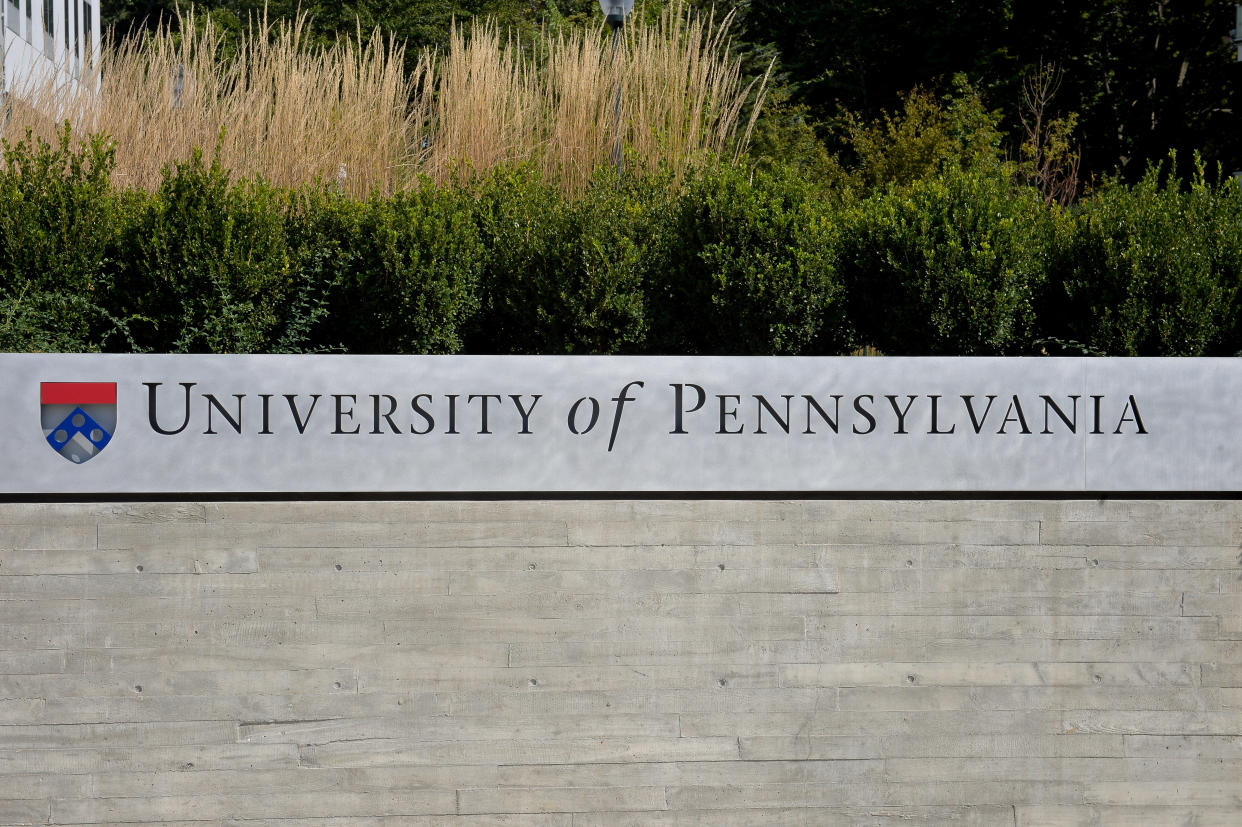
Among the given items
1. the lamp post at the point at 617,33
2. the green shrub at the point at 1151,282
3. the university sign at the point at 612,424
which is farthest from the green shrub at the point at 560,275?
the green shrub at the point at 1151,282

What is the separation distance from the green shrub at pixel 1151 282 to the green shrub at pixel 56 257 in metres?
3.55

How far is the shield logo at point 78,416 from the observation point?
3.69 metres

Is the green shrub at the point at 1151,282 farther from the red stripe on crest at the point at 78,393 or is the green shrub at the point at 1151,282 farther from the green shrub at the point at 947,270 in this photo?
the red stripe on crest at the point at 78,393

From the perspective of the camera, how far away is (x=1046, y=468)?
392 cm

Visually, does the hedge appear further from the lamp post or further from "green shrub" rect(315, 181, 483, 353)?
the lamp post

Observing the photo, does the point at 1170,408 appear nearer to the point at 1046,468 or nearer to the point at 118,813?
the point at 1046,468

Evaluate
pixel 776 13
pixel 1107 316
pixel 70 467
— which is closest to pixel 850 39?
pixel 776 13

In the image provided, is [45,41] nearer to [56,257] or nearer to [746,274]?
[56,257]

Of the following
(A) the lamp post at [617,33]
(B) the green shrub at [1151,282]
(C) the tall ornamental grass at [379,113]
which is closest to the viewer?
(B) the green shrub at [1151,282]

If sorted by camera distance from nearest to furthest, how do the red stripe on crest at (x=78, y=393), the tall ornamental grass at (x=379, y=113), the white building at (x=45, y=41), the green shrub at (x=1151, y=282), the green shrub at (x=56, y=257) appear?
the red stripe on crest at (x=78, y=393) → the green shrub at (x=56, y=257) → the green shrub at (x=1151, y=282) → the tall ornamental grass at (x=379, y=113) → the white building at (x=45, y=41)

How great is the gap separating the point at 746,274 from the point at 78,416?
2326 mm

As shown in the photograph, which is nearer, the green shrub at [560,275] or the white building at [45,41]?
the green shrub at [560,275]

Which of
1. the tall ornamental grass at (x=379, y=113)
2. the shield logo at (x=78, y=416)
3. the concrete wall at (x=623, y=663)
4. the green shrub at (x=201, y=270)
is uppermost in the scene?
the tall ornamental grass at (x=379, y=113)

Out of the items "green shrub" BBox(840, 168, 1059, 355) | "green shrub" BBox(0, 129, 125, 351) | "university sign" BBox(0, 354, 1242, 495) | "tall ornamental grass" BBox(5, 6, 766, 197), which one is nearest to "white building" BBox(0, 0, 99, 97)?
"tall ornamental grass" BBox(5, 6, 766, 197)
